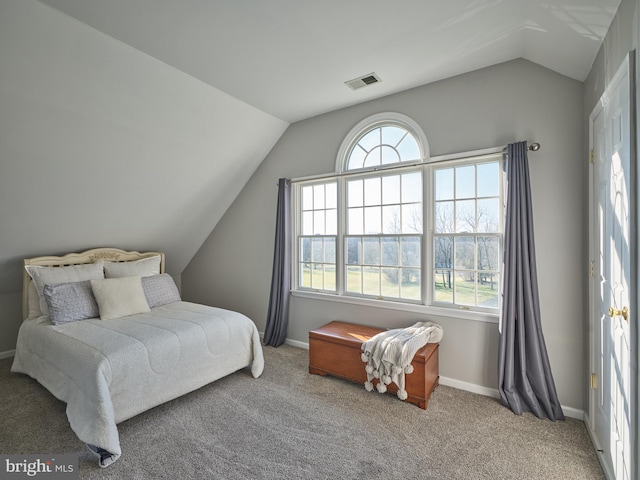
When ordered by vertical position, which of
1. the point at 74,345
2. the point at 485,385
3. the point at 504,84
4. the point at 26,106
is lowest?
the point at 485,385

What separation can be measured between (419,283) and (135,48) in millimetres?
2958

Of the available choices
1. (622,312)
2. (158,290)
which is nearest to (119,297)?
(158,290)

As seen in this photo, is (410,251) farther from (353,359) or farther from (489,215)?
(353,359)

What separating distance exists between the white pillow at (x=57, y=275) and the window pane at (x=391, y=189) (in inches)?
123

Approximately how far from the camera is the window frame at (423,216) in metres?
2.71

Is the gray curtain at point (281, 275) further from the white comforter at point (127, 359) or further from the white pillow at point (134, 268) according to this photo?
the white pillow at point (134, 268)

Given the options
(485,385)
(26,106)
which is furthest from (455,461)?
(26,106)

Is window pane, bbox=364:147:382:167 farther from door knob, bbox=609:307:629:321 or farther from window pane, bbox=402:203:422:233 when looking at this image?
door knob, bbox=609:307:629:321

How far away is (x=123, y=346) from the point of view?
2264 mm

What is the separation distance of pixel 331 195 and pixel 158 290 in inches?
86.6

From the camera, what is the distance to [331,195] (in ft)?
12.0

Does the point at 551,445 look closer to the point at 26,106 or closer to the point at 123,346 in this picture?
the point at 123,346

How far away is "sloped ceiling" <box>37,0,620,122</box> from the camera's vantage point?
1850 millimetres

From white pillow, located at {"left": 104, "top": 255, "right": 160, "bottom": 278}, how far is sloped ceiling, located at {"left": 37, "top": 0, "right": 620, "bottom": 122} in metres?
2.28
